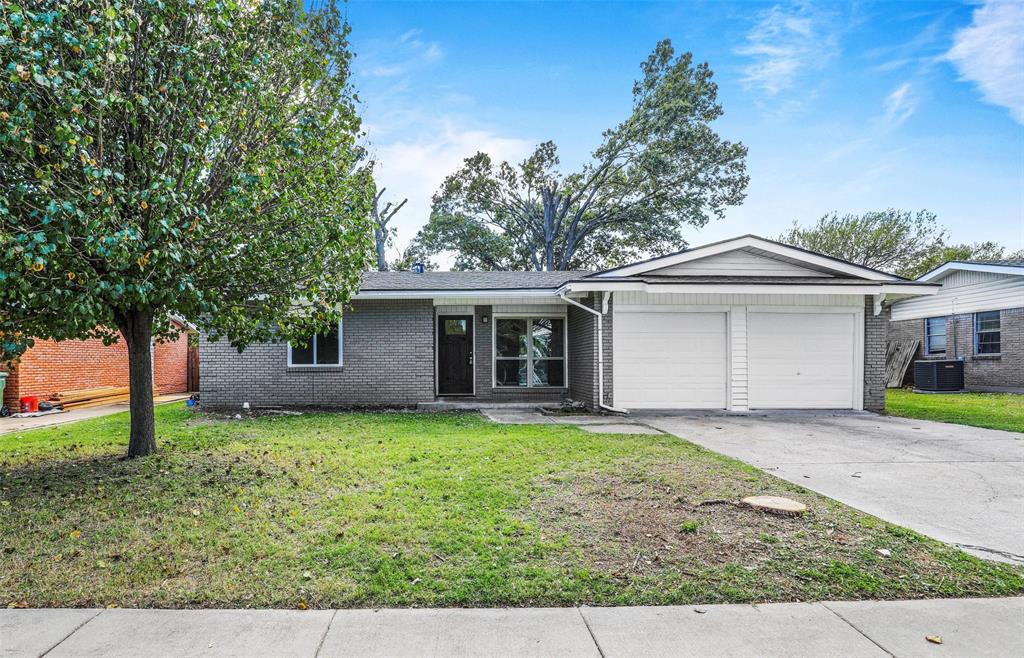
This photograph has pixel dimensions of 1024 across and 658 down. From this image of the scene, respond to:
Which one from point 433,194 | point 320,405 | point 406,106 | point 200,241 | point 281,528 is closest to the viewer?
point 281,528

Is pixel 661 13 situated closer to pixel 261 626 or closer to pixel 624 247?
pixel 261 626

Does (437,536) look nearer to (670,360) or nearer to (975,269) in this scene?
(670,360)

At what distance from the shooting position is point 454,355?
525 inches

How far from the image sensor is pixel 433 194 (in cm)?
2967

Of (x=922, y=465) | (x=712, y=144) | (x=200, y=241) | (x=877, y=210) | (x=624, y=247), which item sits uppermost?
(x=712, y=144)

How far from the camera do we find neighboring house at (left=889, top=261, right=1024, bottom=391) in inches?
622

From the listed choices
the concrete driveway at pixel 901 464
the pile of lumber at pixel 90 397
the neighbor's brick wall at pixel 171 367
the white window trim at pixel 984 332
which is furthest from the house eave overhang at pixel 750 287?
the neighbor's brick wall at pixel 171 367

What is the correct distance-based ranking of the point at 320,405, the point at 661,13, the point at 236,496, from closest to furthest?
the point at 236,496 → the point at 320,405 → the point at 661,13

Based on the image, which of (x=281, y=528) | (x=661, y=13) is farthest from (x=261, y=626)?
(x=661, y=13)

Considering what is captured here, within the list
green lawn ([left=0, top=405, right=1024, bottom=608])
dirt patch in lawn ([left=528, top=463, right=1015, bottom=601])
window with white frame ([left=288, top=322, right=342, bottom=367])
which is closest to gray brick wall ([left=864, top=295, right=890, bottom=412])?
green lawn ([left=0, top=405, right=1024, bottom=608])

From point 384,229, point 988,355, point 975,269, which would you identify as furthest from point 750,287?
point 384,229

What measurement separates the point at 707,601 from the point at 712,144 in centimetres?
2689

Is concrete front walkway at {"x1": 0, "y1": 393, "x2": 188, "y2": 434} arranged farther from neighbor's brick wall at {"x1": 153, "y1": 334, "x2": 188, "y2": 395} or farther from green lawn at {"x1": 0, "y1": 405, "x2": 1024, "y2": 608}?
green lawn at {"x1": 0, "y1": 405, "x2": 1024, "y2": 608}

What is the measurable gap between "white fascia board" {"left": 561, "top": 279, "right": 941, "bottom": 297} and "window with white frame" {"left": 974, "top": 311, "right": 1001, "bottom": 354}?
8876 millimetres
